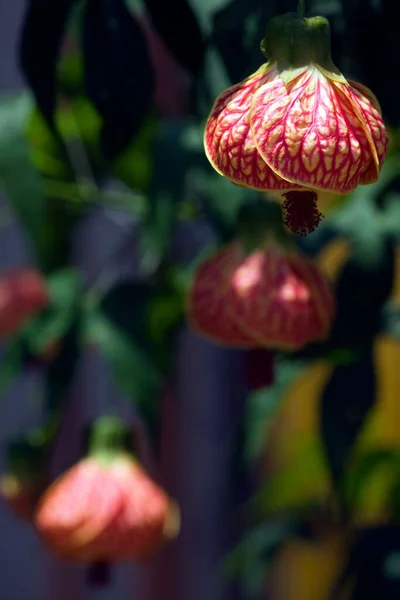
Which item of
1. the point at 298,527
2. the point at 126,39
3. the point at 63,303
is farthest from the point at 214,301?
the point at 298,527

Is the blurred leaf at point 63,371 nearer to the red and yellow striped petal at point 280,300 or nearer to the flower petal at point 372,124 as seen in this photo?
the red and yellow striped petal at point 280,300

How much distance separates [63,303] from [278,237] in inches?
11.5

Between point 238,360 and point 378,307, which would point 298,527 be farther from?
point 238,360

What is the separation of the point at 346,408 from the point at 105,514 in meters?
0.22

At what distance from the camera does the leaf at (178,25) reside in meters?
0.66

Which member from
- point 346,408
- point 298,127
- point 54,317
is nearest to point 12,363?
point 54,317

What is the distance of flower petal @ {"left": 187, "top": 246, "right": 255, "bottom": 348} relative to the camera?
781 millimetres

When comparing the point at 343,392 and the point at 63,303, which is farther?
the point at 63,303

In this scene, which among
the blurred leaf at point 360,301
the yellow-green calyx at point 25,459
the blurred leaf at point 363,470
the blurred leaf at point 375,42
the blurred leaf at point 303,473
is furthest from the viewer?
the blurred leaf at point 303,473

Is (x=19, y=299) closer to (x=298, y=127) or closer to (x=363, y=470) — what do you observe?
(x=363, y=470)

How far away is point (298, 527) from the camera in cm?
126

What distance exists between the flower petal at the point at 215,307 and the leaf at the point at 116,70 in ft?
0.57

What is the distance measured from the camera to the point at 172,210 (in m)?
0.99

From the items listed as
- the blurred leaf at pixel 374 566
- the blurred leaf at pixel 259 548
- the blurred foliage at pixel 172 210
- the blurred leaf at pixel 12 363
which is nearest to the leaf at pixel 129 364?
the blurred foliage at pixel 172 210
